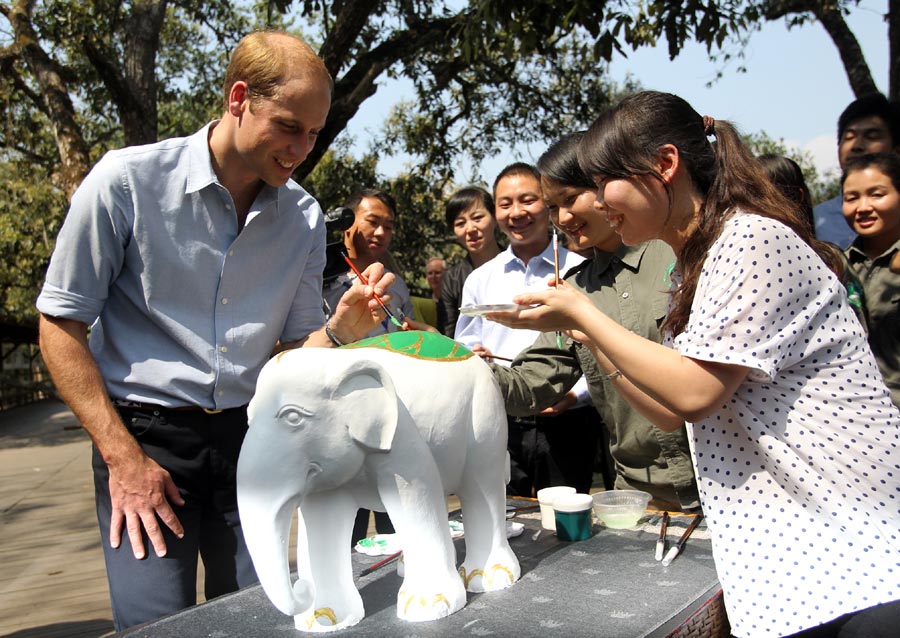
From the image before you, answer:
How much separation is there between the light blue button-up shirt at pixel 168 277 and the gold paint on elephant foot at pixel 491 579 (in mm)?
642

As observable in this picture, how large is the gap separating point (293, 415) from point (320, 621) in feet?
1.26

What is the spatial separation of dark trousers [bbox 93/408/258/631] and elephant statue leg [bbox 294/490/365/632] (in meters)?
0.31

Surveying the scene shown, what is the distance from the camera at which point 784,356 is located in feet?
3.67

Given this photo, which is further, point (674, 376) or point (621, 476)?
point (621, 476)

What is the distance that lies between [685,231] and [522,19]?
2.85m

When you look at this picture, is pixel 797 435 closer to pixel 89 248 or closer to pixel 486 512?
pixel 486 512

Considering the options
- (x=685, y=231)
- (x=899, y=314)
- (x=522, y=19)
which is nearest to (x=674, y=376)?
(x=685, y=231)

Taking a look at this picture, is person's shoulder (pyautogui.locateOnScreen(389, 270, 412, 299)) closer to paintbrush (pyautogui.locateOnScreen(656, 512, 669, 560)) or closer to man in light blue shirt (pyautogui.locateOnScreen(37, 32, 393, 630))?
man in light blue shirt (pyautogui.locateOnScreen(37, 32, 393, 630))

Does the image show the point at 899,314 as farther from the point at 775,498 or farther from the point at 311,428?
the point at 311,428

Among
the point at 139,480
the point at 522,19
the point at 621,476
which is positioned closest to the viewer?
the point at 139,480

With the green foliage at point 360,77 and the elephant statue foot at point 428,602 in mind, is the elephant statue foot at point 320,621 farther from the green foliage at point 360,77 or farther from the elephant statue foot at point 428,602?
the green foliage at point 360,77

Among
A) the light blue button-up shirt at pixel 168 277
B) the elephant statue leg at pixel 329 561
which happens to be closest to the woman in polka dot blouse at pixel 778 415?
the elephant statue leg at pixel 329 561

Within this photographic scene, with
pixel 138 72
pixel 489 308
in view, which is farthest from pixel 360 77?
pixel 489 308

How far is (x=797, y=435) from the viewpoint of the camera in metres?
1.13
